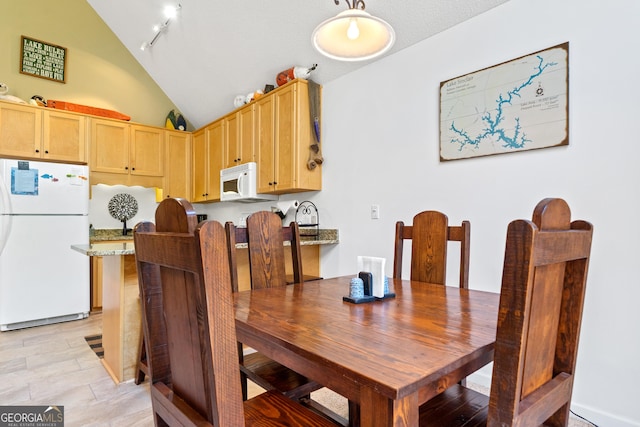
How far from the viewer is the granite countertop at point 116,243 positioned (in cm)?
200

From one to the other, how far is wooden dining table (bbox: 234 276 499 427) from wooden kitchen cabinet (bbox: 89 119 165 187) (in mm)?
3735

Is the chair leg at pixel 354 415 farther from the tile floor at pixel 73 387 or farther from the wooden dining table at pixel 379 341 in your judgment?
the tile floor at pixel 73 387

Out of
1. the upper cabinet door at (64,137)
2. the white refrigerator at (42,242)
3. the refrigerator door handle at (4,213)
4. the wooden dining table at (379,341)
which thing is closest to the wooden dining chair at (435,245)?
the wooden dining table at (379,341)

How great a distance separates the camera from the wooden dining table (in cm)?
67

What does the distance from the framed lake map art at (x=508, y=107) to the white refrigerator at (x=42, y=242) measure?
3.70m

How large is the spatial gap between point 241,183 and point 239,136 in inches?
22.8

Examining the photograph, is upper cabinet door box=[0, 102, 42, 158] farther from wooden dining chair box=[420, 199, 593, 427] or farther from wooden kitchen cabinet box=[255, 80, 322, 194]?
wooden dining chair box=[420, 199, 593, 427]

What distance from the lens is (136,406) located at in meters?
1.92

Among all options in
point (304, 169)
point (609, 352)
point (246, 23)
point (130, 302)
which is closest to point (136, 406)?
point (130, 302)

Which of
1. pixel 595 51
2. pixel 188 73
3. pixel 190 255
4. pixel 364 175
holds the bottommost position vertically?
pixel 190 255

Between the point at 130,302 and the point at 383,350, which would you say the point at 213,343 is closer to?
the point at 383,350

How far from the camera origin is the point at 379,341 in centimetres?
85

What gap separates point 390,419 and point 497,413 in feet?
0.84

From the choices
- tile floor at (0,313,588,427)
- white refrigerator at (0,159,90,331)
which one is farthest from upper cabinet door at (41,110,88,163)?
tile floor at (0,313,588,427)
